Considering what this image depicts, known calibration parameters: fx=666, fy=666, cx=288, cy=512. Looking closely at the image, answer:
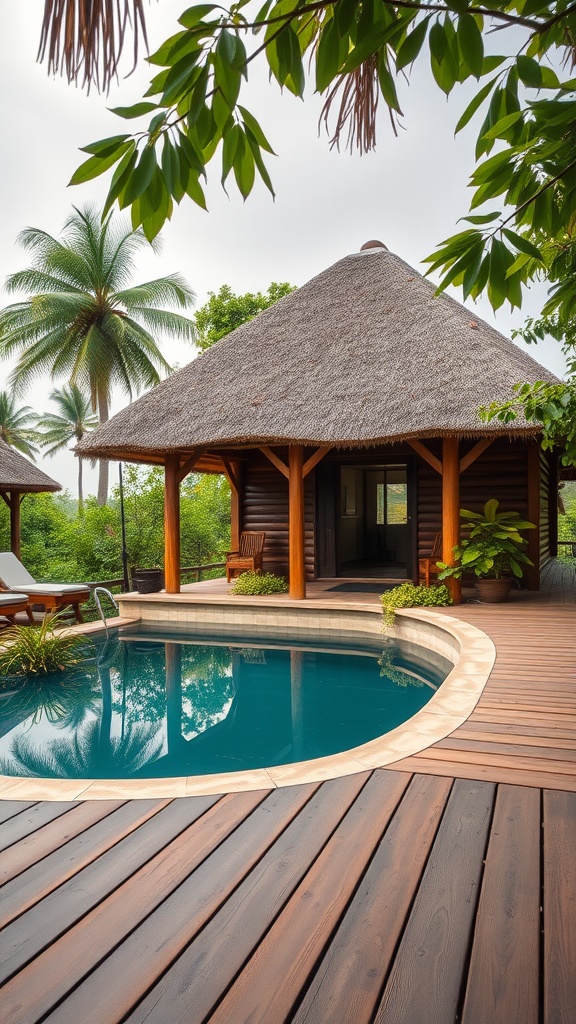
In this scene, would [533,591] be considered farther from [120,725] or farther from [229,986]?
[229,986]

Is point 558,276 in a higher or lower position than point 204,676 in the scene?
higher

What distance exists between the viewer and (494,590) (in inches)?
305

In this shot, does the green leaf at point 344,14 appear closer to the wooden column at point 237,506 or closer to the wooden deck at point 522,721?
the wooden deck at point 522,721

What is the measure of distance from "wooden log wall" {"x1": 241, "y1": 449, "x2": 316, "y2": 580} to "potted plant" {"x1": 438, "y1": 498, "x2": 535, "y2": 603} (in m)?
3.15

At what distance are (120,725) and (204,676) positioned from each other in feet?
4.73

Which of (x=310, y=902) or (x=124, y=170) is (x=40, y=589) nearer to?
(x=310, y=902)

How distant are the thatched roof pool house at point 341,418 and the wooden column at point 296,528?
2 centimetres

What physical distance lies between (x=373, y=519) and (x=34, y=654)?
8.69 meters

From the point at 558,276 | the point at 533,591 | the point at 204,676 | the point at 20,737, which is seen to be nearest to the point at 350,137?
the point at 558,276

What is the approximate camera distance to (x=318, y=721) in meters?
5.02

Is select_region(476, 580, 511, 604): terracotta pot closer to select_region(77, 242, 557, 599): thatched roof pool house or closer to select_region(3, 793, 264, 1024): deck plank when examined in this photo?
select_region(77, 242, 557, 599): thatched roof pool house

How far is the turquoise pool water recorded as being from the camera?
173 inches

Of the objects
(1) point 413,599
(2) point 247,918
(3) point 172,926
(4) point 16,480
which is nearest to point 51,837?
(3) point 172,926

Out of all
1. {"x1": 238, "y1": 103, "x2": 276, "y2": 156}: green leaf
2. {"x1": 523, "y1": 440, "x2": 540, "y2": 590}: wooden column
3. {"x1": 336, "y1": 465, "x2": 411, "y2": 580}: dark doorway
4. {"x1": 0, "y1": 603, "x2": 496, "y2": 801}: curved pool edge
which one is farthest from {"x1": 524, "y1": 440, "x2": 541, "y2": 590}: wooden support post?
{"x1": 238, "y1": 103, "x2": 276, "y2": 156}: green leaf
